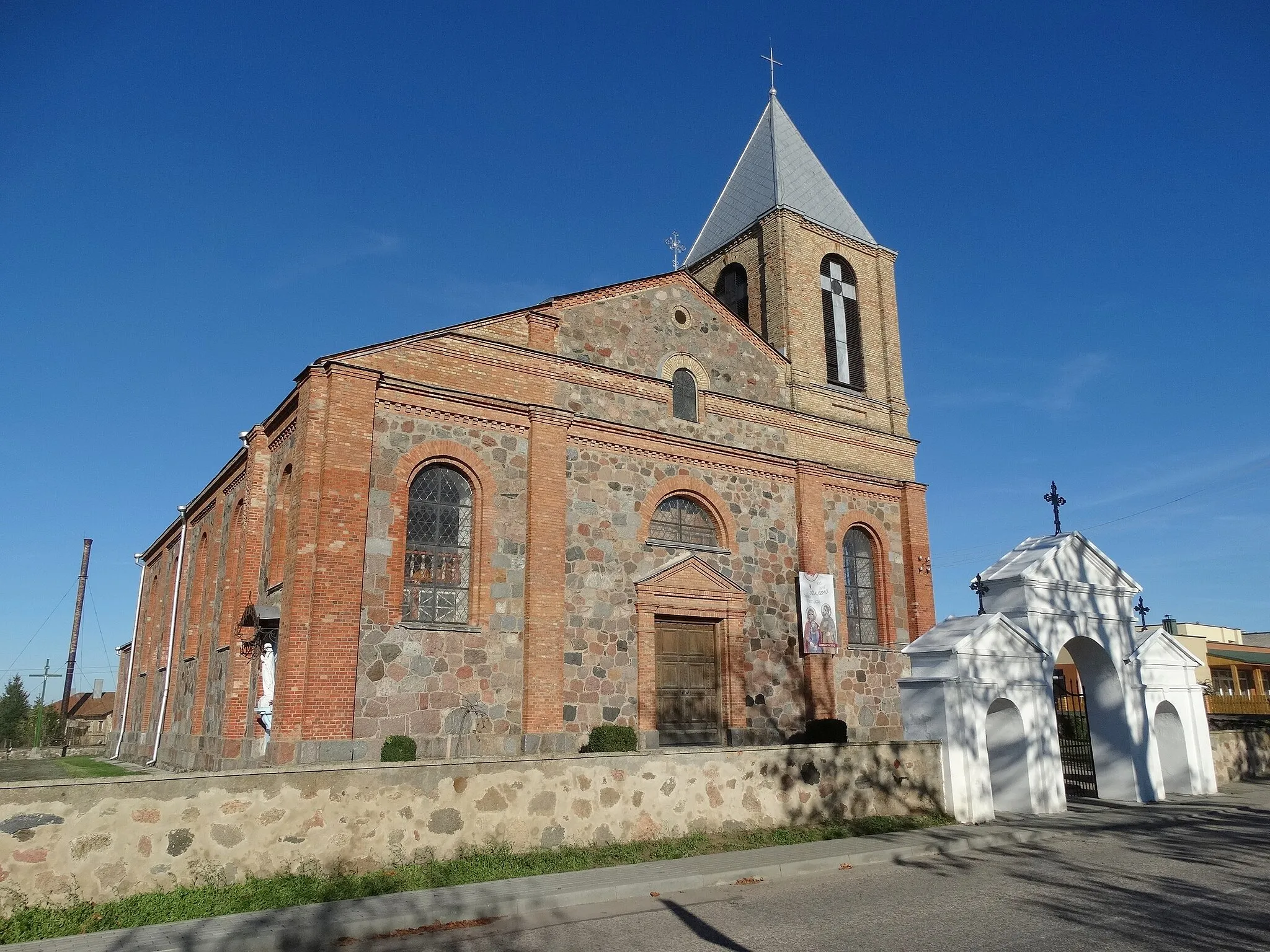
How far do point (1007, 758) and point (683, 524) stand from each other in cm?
780

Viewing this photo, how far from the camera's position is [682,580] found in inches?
714

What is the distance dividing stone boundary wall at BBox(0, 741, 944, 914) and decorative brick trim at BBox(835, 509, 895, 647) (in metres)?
7.92

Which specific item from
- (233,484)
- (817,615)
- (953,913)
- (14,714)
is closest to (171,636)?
(233,484)

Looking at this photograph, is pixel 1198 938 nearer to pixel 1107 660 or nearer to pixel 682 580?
pixel 1107 660

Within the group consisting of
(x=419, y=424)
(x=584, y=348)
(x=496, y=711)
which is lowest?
(x=496, y=711)

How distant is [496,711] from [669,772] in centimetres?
493

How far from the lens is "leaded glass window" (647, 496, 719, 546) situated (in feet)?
61.2

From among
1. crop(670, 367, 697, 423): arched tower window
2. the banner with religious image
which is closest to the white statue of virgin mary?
crop(670, 367, 697, 423): arched tower window

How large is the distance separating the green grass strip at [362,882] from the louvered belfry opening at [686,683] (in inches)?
216

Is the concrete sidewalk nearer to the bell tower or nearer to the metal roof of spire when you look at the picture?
the bell tower

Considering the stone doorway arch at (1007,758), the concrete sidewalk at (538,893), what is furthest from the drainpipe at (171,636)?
the stone doorway arch at (1007,758)

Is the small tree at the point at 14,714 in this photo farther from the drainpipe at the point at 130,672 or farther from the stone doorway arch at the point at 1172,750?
the stone doorway arch at the point at 1172,750

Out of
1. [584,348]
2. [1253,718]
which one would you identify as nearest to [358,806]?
[584,348]

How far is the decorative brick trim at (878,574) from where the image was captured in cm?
2088
